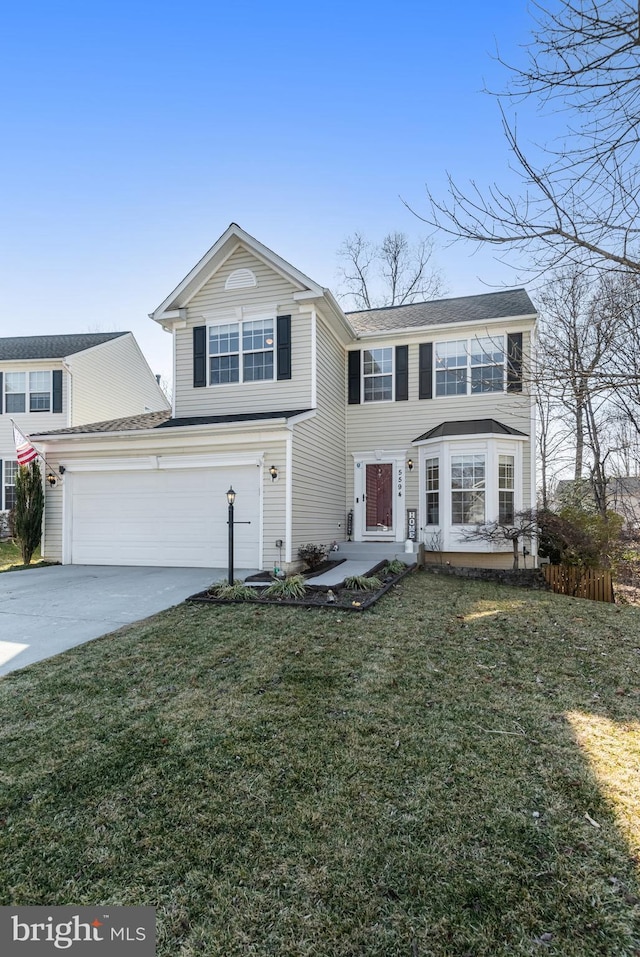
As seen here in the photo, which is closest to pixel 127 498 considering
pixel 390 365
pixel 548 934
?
pixel 390 365

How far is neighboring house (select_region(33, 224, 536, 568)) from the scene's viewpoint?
32.2 ft

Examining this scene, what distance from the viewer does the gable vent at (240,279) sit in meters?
10.7

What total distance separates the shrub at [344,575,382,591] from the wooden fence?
193 inches

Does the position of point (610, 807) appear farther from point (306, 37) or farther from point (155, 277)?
point (155, 277)

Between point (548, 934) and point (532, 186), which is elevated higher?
point (532, 186)

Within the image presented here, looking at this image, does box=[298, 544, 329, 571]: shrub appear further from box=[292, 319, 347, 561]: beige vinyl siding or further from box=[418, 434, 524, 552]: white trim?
box=[418, 434, 524, 552]: white trim

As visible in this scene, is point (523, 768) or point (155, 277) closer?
point (523, 768)

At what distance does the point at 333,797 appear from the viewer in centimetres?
250

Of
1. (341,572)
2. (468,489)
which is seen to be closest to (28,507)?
(341,572)

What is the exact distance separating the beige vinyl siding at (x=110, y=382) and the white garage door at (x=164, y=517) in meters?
6.16

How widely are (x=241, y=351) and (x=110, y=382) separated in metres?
8.92

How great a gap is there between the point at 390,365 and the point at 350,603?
295 inches

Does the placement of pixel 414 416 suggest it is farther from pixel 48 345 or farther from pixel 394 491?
pixel 48 345

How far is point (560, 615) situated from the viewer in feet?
22.1
